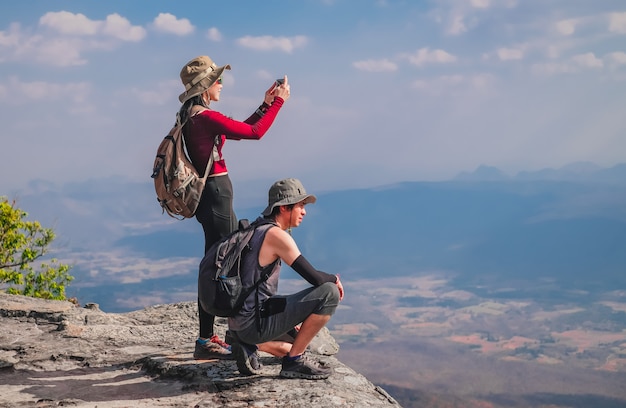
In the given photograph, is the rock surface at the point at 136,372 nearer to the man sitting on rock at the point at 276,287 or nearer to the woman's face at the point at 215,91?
the man sitting on rock at the point at 276,287

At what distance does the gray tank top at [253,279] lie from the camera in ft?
18.1

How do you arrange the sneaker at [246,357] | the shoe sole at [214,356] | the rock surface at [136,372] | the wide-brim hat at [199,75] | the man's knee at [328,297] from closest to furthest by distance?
1. the man's knee at [328,297]
2. the rock surface at [136,372]
3. the sneaker at [246,357]
4. the wide-brim hat at [199,75]
5. the shoe sole at [214,356]

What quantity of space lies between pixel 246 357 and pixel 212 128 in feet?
6.18

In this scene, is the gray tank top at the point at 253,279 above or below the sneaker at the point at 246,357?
above

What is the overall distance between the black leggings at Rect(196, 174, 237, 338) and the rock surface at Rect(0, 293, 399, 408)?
1173 mm

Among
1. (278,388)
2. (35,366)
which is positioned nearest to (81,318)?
(35,366)

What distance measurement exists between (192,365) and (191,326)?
8.58 feet

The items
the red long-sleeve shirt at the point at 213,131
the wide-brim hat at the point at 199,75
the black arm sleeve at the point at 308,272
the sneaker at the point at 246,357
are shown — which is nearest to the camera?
the black arm sleeve at the point at 308,272

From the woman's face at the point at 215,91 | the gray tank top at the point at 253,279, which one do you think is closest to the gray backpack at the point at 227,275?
the gray tank top at the point at 253,279

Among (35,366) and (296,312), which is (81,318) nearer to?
(35,366)

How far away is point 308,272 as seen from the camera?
5.37 metres

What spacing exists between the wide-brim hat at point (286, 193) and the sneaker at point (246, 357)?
1.11 metres

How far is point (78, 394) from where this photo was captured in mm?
6016

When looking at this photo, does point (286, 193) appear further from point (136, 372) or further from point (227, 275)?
point (136, 372)
